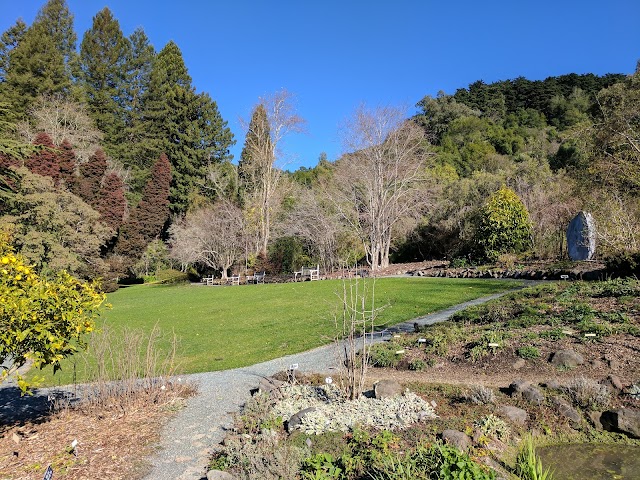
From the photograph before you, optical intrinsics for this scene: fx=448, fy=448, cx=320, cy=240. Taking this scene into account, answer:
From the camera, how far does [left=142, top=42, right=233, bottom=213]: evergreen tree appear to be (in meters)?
38.7

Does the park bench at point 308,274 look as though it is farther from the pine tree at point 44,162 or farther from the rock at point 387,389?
the rock at point 387,389

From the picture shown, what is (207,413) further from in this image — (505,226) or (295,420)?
(505,226)

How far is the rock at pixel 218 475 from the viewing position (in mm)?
3377

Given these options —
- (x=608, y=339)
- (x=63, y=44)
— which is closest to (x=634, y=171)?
(x=608, y=339)

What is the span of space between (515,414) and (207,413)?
3297 mm

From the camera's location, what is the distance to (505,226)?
17.8 metres

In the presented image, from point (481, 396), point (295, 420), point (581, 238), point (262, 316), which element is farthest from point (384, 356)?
point (581, 238)

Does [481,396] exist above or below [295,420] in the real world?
above

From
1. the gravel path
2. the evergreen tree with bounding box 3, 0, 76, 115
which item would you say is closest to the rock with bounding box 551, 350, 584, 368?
the gravel path

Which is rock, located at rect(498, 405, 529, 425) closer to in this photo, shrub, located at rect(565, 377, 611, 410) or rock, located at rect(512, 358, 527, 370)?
shrub, located at rect(565, 377, 611, 410)

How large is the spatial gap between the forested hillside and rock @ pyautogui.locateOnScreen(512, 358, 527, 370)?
458 cm

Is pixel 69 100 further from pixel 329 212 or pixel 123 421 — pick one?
pixel 123 421

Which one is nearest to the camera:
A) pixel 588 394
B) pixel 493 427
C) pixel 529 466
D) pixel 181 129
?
pixel 529 466

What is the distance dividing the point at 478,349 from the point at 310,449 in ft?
10.7
